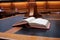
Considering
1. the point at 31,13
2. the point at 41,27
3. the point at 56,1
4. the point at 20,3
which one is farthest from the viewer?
the point at 20,3

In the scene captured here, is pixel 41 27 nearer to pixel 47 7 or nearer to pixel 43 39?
pixel 43 39

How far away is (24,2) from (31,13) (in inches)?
139

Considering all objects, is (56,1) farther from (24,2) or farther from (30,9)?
(30,9)

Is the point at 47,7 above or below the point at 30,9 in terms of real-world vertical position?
below

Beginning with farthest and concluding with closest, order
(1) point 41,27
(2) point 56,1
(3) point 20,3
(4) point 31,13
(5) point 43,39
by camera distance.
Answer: (3) point 20,3 → (2) point 56,1 → (4) point 31,13 → (1) point 41,27 → (5) point 43,39

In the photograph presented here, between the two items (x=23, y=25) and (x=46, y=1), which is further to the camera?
(x=46, y=1)

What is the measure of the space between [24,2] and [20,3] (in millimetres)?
204

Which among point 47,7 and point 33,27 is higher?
point 33,27

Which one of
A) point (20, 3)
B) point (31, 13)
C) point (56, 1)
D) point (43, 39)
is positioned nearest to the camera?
point (43, 39)

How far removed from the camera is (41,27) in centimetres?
91

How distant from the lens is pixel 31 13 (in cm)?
148

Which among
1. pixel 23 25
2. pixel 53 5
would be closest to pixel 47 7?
pixel 53 5

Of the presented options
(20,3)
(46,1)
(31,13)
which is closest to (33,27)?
(31,13)

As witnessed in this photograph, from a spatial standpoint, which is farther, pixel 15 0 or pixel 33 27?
pixel 15 0
